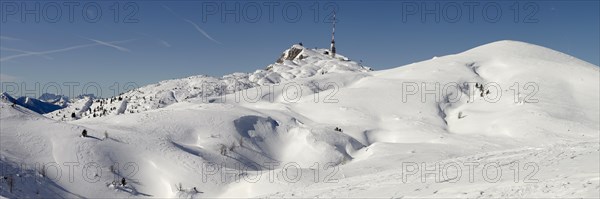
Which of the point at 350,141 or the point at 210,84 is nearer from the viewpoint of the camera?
the point at 350,141

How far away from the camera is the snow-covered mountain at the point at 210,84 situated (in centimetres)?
6981

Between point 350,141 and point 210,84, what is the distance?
58.8 m

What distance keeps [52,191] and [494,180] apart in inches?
557

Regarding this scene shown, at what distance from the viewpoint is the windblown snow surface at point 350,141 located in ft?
39.8

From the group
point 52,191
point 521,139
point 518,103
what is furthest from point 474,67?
point 52,191

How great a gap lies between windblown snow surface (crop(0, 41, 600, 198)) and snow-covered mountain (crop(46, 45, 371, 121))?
2815 centimetres

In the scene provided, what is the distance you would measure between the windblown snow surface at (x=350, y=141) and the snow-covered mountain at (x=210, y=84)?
28.2 meters

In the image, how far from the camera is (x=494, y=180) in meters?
10.3

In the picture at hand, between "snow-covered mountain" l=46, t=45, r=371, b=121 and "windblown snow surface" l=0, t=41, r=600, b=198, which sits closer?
"windblown snow surface" l=0, t=41, r=600, b=198

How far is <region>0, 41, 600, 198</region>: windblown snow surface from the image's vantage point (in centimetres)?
1213

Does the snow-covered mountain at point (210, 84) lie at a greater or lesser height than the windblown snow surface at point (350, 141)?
greater

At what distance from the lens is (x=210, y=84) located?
77.4m

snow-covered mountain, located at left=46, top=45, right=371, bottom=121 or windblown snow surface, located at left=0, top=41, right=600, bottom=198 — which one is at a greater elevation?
snow-covered mountain, located at left=46, top=45, right=371, bottom=121

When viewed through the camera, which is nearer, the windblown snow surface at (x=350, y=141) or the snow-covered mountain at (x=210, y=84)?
the windblown snow surface at (x=350, y=141)
